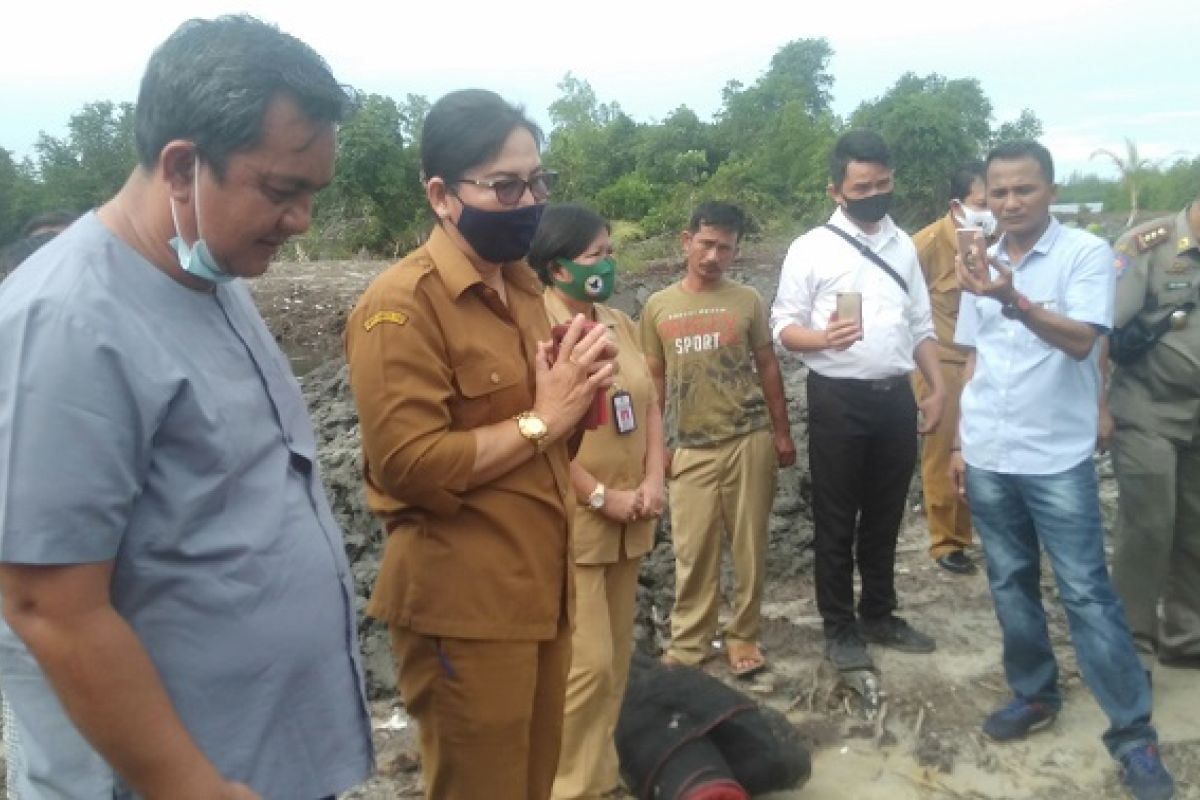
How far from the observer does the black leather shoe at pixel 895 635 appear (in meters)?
4.56

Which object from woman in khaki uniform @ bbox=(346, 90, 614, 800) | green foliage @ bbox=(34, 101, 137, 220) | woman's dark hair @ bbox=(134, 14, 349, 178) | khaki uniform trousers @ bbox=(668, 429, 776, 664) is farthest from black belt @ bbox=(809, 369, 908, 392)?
green foliage @ bbox=(34, 101, 137, 220)

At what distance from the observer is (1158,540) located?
4.04m

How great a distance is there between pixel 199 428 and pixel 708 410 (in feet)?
10.1

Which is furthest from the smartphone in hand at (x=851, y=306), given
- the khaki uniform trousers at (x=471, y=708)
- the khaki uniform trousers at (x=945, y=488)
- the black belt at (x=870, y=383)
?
the khaki uniform trousers at (x=471, y=708)

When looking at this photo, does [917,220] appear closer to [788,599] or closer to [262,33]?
[788,599]

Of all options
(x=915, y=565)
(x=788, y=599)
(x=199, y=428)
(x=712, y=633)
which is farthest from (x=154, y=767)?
(x=915, y=565)

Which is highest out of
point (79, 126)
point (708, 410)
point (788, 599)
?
point (79, 126)

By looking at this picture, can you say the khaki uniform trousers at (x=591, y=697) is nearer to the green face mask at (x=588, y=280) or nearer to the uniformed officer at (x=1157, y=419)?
the green face mask at (x=588, y=280)

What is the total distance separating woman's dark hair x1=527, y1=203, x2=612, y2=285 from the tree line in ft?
46.3

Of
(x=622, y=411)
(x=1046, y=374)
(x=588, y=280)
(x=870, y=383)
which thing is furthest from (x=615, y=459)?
(x=1046, y=374)

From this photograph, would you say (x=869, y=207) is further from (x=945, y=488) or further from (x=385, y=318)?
(x=385, y=318)

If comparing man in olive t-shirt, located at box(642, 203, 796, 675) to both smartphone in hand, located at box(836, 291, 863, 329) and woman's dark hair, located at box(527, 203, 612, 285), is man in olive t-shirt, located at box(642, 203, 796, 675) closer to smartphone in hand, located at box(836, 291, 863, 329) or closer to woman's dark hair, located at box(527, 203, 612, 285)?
smartphone in hand, located at box(836, 291, 863, 329)

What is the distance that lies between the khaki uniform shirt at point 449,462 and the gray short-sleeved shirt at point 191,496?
1.21 ft

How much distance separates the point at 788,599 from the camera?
5.51 meters
